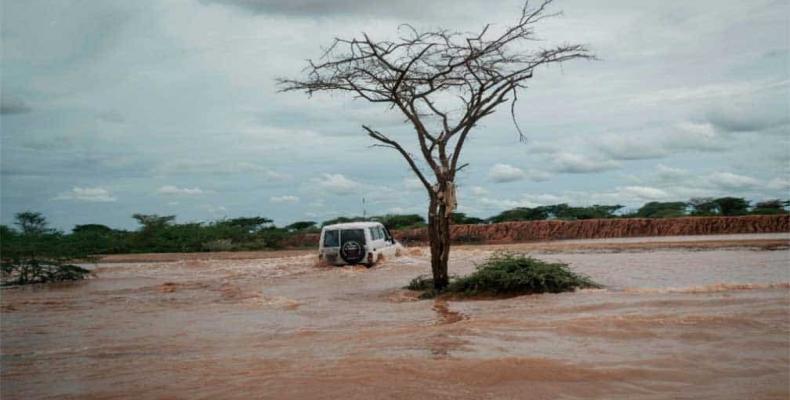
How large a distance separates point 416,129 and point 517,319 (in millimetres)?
6063

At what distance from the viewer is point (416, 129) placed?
1416cm

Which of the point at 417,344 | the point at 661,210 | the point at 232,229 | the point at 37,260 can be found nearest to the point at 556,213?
the point at 661,210

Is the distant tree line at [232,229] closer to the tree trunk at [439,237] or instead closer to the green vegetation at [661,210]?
the green vegetation at [661,210]

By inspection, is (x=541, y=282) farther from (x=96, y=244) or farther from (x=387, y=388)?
(x=96, y=244)

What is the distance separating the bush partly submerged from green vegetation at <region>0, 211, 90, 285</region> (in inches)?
563

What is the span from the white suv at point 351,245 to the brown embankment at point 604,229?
723 inches

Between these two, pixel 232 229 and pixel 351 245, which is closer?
pixel 351 245

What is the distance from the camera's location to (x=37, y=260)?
21.5 metres

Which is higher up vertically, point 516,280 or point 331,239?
point 331,239

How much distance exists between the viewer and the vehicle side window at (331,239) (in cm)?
2176

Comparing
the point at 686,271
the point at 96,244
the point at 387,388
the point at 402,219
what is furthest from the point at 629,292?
the point at 402,219

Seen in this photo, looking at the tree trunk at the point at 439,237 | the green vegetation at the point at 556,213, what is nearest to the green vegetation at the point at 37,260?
the tree trunk at the point at 439,237

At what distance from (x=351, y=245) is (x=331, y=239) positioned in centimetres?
104

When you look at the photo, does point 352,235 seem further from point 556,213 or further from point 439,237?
point 556,213
